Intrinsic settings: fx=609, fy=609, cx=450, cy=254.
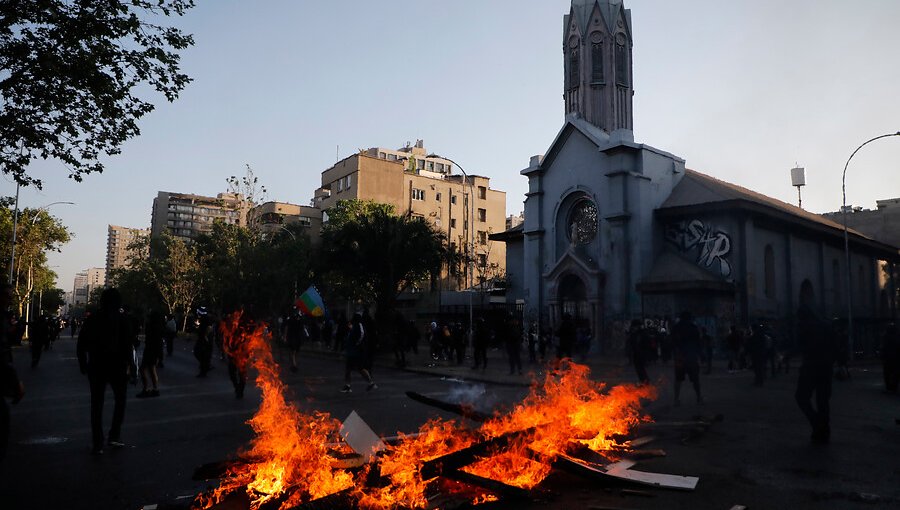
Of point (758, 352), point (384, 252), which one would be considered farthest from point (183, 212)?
A: point (758, 352)

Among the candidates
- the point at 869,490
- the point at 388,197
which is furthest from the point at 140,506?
the point at 388,197

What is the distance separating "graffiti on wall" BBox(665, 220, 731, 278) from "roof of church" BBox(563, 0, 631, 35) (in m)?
13.4

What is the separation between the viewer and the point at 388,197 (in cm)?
7012

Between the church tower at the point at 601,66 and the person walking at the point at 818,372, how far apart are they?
28.7m

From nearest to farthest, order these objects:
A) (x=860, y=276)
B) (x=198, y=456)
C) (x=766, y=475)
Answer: (x=766, y=475) < (x=198, y=456) < (x=860, y=276)

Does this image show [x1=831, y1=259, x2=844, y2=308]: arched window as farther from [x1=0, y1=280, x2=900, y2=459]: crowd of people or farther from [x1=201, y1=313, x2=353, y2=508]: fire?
[x1=201, y1=313, x2=353, y2=508]: fire

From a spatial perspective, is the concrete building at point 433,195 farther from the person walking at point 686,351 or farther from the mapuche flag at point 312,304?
the person walking at point 686,351

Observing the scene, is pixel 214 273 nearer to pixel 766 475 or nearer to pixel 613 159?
pixel 613 159

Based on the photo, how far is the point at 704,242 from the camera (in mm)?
29641

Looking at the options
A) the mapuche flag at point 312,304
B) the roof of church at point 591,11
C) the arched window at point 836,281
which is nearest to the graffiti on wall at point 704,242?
the roof of church at point 591,11

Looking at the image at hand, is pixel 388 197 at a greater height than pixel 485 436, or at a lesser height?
greater

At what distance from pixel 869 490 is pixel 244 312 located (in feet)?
37.5

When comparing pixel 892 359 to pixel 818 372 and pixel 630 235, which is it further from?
pixel 630 235

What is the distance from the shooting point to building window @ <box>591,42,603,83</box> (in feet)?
119
